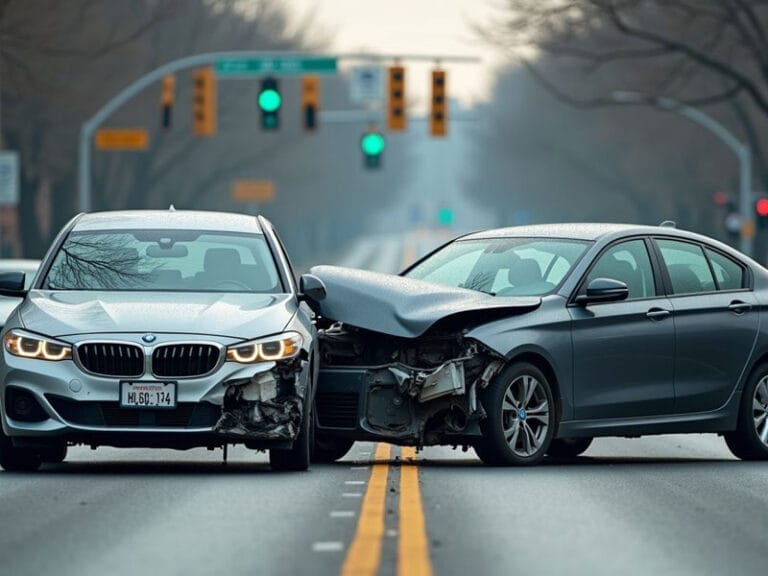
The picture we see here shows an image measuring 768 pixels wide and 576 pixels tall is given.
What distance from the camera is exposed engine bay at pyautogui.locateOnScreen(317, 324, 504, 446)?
13.5m

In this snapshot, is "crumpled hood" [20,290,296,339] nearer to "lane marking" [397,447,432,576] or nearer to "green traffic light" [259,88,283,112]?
"lane marking" [397,447,432,576]

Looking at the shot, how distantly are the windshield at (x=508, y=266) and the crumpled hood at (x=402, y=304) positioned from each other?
1.12 feet

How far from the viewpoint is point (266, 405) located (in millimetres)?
12820

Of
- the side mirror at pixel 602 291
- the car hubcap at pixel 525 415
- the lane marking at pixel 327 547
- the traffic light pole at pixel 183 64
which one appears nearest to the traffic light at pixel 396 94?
the traffic light pole at pixel 183 64

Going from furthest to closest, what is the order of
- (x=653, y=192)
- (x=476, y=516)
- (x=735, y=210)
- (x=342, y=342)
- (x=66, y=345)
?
1. (x=653, y=192)
2. (x=735, y=210)
3. (x=342, y=342)
4. (x=66, y=345)
5. (x=476, y=516)

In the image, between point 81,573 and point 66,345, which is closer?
point 81,573

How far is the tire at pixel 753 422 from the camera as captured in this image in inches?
599

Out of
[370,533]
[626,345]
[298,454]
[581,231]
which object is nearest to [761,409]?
[626,345]

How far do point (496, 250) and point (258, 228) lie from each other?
1689 millimetres

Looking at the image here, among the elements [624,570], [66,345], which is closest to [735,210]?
[66,345]

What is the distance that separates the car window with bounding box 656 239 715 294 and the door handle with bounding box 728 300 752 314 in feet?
0.62

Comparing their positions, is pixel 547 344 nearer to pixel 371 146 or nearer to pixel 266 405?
pixel 266 405

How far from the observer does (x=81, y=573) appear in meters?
8.31

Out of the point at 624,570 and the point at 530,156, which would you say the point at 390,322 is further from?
the point at 530,156
